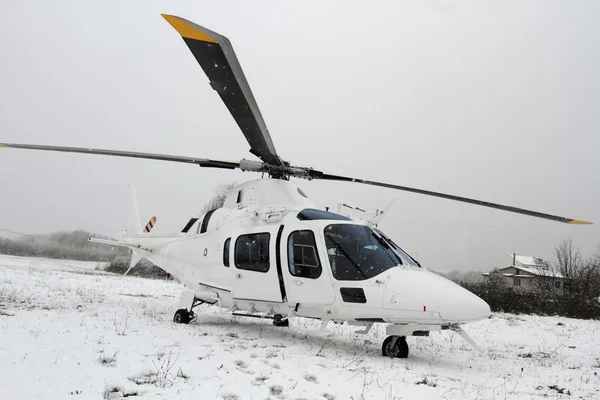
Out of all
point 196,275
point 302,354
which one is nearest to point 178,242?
point 196,275

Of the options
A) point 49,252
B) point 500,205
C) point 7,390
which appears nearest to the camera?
point 7,390

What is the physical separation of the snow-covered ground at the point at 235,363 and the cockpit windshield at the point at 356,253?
1285 mm

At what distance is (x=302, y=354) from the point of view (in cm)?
608

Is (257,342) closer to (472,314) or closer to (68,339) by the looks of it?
(68,339)

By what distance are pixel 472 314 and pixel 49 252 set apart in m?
53.8

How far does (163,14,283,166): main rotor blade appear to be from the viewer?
15.2 ft

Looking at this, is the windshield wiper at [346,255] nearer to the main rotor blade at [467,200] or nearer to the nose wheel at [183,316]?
the main rotor blade at [467,200]

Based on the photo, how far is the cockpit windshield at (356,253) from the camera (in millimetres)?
6402

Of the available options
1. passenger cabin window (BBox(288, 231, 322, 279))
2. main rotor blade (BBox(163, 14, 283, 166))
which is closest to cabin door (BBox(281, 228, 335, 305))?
passenger cabin window (BBox(288, 231, 322, 279))

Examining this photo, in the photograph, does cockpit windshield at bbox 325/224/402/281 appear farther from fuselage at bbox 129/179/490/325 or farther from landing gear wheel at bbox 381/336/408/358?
landing gear wheel at bbox 381/336/408/358

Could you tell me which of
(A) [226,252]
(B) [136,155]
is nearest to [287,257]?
(A) [226,252]

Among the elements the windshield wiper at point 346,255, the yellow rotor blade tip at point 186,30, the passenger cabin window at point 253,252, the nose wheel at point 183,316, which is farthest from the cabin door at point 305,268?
the yellow rotor blade tip at point 186,30

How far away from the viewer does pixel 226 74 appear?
5289 mm

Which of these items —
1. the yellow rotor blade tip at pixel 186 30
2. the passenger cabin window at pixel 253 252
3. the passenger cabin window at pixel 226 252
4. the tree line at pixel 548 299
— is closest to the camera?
the yellow rotor blade tip at pixel 186 30
